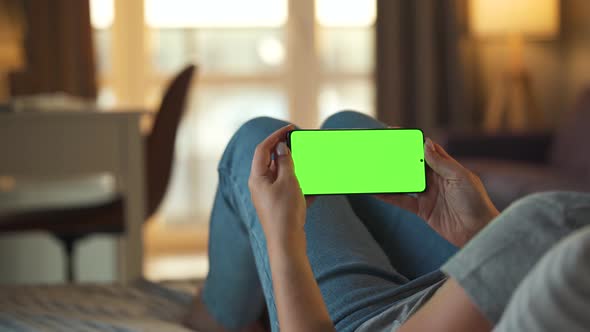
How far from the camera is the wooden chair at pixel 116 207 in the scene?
2553 millimetres

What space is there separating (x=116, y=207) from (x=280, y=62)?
6.58ft

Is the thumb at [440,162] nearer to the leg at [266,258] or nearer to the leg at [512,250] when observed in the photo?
the leg at [266,258]

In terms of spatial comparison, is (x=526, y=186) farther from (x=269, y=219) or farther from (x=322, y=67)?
(x=269, y=219)

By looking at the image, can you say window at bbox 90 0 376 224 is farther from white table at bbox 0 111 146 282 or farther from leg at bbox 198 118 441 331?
leg at bbox 198 118 441 331

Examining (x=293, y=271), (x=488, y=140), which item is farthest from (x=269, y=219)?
(x=488, y=140)

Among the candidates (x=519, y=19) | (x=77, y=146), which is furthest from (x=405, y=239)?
(x=519, y=19)

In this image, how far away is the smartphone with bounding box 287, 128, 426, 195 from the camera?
101 centimetres

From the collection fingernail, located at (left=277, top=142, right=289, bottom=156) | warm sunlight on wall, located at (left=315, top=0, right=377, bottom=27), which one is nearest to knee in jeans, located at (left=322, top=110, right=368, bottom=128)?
fingernail, located at (left=277, top=142, right=289, bottom=156)

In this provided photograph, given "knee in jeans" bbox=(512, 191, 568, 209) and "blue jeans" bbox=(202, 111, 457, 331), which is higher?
"knee in jeans" bbox=(512, 191, 568, 209)

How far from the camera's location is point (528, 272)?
0.67 m

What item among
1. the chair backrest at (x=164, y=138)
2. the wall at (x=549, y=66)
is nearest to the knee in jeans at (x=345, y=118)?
the chair backrest at (x=164, y=138)

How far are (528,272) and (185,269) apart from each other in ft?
10.7

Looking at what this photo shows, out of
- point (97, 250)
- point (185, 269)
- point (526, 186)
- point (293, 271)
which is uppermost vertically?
point (293, 271)

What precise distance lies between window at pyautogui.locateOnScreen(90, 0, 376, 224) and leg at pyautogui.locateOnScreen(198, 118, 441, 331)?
121 inches
